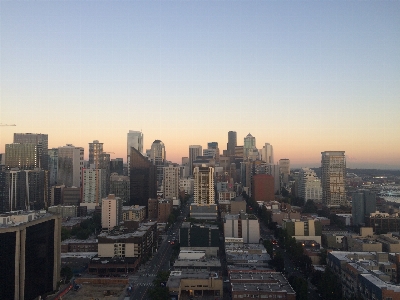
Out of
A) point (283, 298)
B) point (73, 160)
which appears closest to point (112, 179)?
point (73, 160)

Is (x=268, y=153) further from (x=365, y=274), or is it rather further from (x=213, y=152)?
(x=365, y=274)

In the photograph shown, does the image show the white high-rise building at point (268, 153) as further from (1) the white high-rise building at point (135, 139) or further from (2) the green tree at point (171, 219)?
(2) the green tree at point (171, 219)

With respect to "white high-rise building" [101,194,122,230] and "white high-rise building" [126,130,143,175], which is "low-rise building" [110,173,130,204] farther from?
"white high-rise building" [126,130,143,175]

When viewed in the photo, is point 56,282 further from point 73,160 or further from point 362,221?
point 73,160

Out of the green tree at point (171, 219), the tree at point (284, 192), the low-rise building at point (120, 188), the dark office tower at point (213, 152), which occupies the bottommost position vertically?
the green tree at point (171, 219)

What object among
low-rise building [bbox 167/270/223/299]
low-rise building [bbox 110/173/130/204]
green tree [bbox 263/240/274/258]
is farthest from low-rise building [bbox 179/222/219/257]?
low-rise building [bbox 110/173/130/204]

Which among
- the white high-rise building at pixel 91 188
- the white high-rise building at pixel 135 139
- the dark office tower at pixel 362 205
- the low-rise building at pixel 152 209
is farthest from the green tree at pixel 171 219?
the white high-rise building at pixel 135 139
